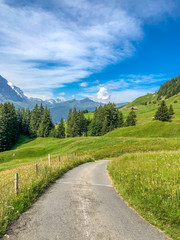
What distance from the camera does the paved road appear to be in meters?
5.79

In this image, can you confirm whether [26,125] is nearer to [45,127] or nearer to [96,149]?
[45,127]

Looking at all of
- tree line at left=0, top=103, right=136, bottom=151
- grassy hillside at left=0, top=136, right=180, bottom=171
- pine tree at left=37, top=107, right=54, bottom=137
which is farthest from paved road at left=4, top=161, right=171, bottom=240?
pine tree at left=37, top=107, right=54, bottom=137

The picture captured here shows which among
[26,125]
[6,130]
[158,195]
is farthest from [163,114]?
[26,125]

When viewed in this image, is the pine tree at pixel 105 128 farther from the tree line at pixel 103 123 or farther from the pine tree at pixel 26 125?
the pine tree at pixel 26 125

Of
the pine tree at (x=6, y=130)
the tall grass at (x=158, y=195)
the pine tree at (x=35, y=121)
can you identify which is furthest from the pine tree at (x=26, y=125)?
the tall grass at (x=158, y=195)

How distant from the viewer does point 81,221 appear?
6.75 m

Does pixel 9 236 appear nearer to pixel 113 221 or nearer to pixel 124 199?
pixel 113 221

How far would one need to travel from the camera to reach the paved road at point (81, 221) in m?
5.79

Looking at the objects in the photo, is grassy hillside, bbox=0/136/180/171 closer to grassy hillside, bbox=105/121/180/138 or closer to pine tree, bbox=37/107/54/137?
grassy hillside, bbox=105/121/180/138

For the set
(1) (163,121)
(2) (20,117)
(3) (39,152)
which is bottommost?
(3) (39,152)

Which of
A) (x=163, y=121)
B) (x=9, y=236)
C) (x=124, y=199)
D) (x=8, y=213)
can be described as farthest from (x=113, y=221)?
(x=163, y=121)

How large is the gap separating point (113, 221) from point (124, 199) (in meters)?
3.06

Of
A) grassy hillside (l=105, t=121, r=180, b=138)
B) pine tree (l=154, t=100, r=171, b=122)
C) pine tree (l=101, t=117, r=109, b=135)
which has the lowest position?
grassy hillside (l=105, t=121, r=180, b=138)

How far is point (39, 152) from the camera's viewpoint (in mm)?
52438
